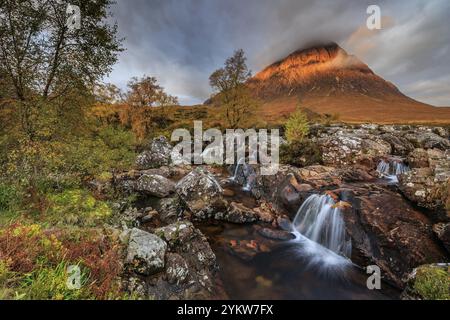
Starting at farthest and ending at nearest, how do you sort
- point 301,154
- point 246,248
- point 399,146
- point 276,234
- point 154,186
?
1. point 399,146
2. point 301,154
3. point 154,186
4. point 276,234
5. point 246,248

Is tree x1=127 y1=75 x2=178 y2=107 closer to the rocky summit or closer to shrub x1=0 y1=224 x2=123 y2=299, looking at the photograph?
the rocky summit

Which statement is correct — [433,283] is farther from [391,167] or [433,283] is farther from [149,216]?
[391,167]

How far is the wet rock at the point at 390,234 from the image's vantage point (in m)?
5.62

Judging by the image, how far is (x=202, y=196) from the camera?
1003cm

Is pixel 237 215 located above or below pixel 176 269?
above

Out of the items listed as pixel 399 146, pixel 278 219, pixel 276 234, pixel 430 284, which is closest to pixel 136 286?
pixel 276 234

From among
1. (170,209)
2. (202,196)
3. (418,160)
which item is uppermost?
(418,160)

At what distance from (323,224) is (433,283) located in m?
4.30

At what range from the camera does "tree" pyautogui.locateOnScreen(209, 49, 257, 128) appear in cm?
2522

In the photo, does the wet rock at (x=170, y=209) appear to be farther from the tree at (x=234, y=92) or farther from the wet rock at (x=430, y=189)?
the tree at (x=234, y=92)

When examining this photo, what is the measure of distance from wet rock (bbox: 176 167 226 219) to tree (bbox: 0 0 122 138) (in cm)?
626

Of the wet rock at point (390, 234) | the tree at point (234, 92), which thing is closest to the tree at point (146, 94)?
the tree at point (234, 92)
